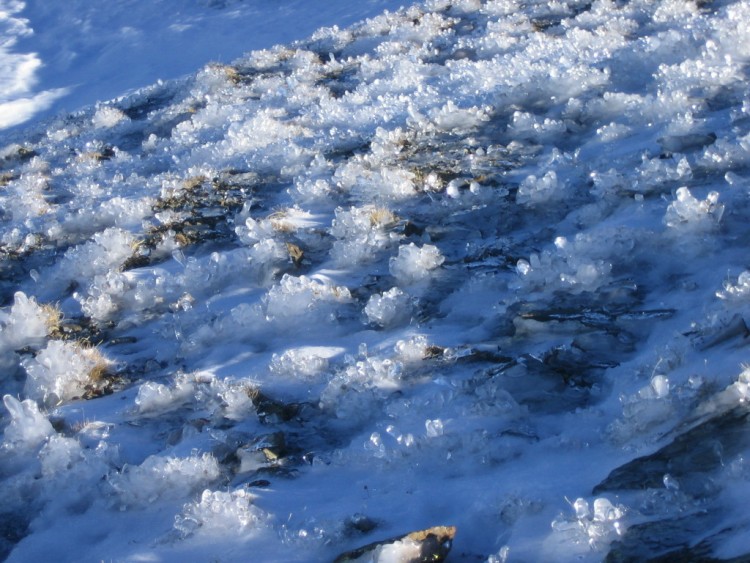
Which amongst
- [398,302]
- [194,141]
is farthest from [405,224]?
[194,141]

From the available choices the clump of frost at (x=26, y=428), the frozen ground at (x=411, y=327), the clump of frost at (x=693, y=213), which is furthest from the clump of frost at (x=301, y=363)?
the clump of frost at (x=693, y=213)

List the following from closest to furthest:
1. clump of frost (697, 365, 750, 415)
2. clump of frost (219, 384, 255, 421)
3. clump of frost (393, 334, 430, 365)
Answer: clump of frost (697, 365, 750, 415) → clump of frost (219, 384, 255, 421) → clump of frost (393, 334, 430, 365)

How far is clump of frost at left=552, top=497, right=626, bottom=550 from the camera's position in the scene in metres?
3.24

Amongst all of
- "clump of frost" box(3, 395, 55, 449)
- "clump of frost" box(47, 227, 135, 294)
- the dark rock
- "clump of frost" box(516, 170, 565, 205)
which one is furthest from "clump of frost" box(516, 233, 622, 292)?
"clump of frost" box(47, 227, 135, 294)

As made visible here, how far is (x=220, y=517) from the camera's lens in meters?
4.02

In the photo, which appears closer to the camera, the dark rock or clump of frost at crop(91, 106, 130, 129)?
the dark rock

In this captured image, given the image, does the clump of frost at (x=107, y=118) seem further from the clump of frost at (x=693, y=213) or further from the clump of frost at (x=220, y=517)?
the clump of frost at (x=220, y=517)

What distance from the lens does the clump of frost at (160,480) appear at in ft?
14.4

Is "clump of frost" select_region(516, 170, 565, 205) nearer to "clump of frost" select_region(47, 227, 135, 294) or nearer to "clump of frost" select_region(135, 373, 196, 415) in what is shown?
"clump of frost" select_region(135, 373, 196, 415)

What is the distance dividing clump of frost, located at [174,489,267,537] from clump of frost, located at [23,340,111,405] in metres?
2.02

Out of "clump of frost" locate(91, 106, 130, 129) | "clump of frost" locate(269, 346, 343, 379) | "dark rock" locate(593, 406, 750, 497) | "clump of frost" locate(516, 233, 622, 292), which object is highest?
"clump of frost" locate(91, 106, 130, 129)

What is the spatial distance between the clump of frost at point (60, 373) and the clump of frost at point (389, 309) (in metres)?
2.18

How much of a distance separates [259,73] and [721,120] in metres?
9.58

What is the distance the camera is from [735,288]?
14.9 feet
